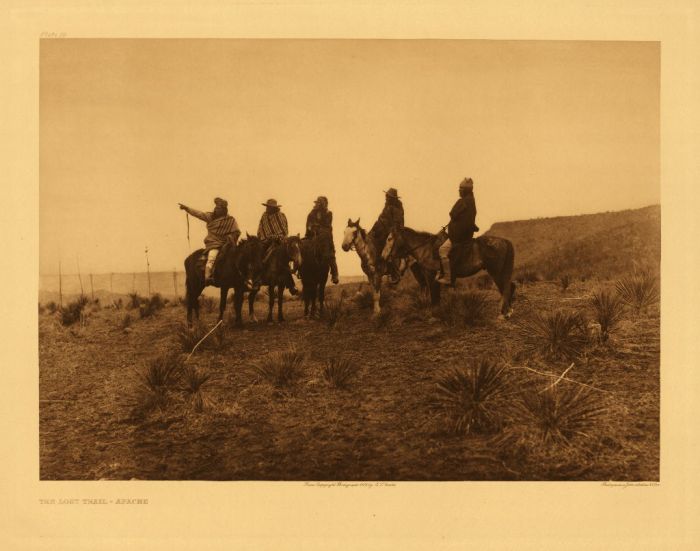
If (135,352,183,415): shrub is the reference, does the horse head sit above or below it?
above

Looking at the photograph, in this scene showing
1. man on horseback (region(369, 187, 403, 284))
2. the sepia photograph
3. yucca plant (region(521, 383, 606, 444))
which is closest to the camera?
yucca plant (region(521, 383, 606, 444))

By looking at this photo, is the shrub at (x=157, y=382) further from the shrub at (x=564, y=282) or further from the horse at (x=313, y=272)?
the shrub at (x=564, y=282)

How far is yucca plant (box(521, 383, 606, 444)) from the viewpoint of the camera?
15.7 feet

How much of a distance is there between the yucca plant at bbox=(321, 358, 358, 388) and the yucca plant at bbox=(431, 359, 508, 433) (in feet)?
2.72

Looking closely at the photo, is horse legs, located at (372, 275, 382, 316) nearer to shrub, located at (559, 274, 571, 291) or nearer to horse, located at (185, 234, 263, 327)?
horse, located at (185, 234, 263, 327)

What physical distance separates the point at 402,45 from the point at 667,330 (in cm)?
375

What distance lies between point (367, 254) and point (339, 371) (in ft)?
5.16

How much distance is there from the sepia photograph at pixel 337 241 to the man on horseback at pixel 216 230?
18 millimetres

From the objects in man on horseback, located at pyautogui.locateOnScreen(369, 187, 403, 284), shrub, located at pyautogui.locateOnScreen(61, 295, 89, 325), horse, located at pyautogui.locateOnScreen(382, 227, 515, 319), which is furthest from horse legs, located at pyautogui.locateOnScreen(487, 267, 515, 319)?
shrub, located at pyautogui.locateOnScreen(61, 295, 89, 325)

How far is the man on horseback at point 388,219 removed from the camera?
5.81m

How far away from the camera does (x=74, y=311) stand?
6098 mm

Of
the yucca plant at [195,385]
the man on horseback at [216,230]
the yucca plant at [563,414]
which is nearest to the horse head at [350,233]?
the man on horseback at [216,230]

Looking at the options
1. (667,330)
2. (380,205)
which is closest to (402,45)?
(380,205)

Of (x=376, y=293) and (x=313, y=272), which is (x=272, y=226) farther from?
(x=376, y=293)
